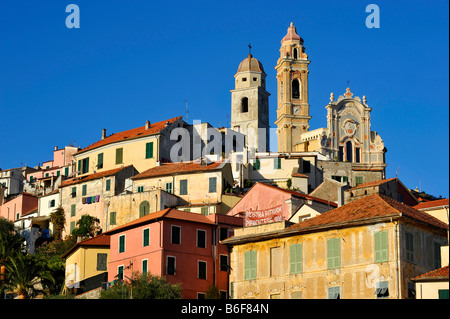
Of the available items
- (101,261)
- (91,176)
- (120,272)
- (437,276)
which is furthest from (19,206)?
(437,276)

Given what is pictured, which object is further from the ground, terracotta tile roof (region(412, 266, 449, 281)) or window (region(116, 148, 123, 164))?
window (region(116, 148, 123, 164))

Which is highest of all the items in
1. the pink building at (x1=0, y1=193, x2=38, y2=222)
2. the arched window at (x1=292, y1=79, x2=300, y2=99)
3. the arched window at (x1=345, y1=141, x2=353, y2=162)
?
the arched window at (x1=292, y1=79, x2=300, y2=99)

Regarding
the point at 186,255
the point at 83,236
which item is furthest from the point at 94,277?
the point at 83,236

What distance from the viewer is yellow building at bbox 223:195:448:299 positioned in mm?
42344

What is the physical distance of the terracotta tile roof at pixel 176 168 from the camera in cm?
7244

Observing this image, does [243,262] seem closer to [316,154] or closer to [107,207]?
[107,207]

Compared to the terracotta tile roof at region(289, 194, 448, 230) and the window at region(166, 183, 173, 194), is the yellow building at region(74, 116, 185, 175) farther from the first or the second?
the terracotta tile roof at region(289, 194, 448, 230)

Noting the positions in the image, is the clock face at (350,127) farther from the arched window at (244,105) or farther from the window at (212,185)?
the window at (212,185)

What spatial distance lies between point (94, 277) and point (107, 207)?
1334 cm

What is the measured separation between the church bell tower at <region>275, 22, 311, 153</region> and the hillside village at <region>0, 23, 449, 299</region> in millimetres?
177

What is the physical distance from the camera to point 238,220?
57.0 metres

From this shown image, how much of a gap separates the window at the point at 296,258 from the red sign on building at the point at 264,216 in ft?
36.6

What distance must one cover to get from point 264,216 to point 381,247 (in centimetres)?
1659

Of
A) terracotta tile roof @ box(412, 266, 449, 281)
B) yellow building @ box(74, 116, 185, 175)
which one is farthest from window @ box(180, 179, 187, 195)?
terracotta tile roof @ box(412, 266, 449, 281)
